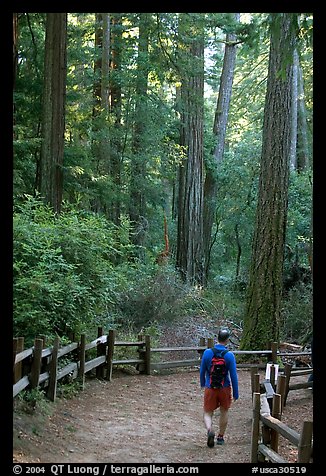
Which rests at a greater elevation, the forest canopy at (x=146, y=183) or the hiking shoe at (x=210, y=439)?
the forest canopy at (x=146, y=183)

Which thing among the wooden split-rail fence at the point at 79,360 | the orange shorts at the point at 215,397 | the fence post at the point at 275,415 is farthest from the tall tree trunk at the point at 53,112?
the fence post at the point at 275,415

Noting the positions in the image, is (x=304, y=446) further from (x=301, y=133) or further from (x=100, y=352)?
(x=301, y=133)

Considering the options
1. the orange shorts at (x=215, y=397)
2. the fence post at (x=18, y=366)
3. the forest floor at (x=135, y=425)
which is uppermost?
the fence post at (x=18, y=366)

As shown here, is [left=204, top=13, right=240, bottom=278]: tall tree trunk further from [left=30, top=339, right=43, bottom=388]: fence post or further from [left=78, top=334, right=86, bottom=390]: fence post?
[left=30, top=339, right=43, bottom=388]: fence post

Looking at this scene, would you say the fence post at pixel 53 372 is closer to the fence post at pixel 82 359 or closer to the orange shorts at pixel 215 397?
the fence post at pixel 82 359

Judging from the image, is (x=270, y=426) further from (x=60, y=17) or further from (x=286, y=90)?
(x=60, y=17)

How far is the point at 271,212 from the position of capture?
12.2 metres

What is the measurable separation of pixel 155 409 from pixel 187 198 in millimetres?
10920

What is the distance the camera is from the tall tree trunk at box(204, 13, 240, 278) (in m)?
21.8

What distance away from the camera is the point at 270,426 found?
236 inches

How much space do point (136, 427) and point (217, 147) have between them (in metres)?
16.7

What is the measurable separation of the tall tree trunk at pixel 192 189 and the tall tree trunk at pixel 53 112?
23.6 ft

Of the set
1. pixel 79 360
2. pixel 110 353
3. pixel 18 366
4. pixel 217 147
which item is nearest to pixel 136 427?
pixel 79 360

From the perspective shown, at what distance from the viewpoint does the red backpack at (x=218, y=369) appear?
684 centimetres
